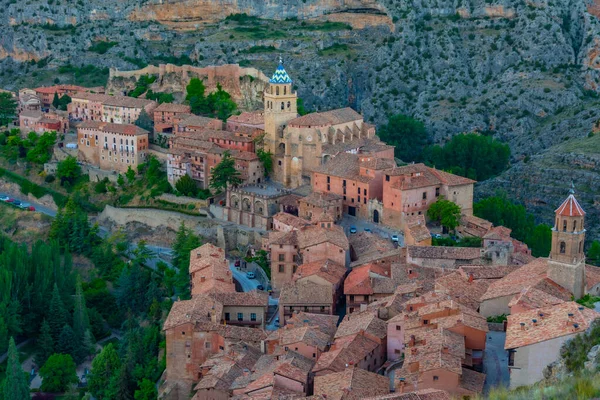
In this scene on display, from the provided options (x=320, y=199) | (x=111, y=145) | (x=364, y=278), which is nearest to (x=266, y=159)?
(x=320, y=199)

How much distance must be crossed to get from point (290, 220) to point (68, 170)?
2544cm

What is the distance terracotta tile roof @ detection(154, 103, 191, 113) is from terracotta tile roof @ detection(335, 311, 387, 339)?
36.7m

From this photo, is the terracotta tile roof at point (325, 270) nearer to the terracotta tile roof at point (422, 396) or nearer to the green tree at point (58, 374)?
the green tree at point (58, 374)

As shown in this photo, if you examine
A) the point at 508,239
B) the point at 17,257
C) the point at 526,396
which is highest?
the point at 526,396

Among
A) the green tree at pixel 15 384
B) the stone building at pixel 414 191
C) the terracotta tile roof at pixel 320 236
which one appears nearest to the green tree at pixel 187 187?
the terracotta tile roof at pixel 320 236

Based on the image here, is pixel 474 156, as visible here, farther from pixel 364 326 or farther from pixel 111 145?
pixel 364 326

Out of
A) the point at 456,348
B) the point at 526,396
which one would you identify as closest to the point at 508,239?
the point at 456,348

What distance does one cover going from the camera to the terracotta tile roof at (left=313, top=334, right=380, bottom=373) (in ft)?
140

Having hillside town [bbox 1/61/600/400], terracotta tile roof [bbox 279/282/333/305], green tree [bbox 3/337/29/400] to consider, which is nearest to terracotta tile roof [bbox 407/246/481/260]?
hillside town [bbox 1/61/600/400]

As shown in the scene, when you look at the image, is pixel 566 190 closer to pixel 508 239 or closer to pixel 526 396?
pixel 508 239

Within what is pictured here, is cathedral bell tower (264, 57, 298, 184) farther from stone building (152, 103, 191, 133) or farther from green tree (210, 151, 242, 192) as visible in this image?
stone building (152, 103, 191, 133)

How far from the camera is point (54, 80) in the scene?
340 feet

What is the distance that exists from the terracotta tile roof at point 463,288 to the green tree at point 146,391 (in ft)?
44.0

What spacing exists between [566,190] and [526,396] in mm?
57195
